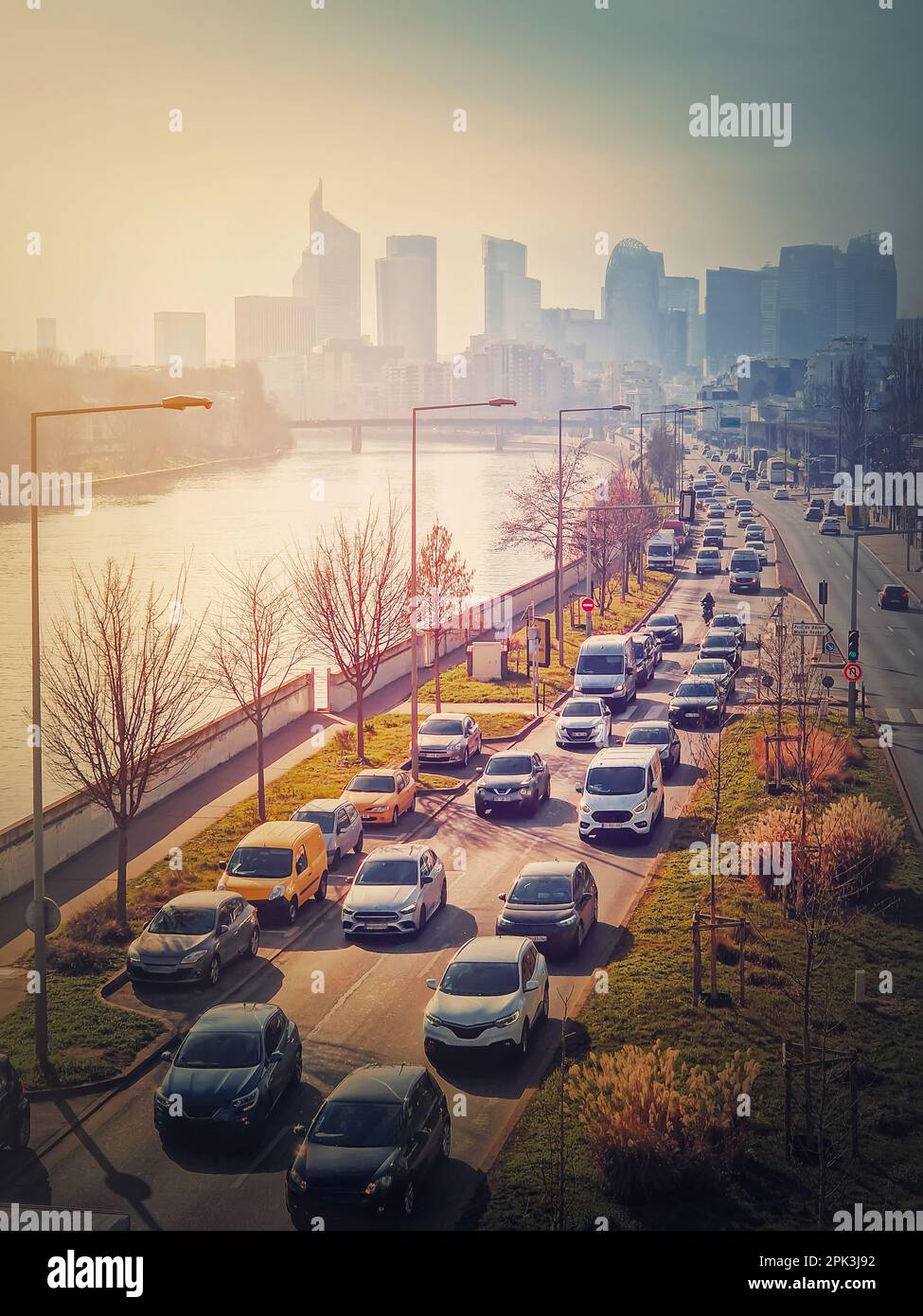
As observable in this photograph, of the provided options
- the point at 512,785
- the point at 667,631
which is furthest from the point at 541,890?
the point at 667,631

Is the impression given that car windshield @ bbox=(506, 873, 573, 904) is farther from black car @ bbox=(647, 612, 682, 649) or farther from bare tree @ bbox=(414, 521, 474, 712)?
black car @ bbox=(647, 612, 682, 649)

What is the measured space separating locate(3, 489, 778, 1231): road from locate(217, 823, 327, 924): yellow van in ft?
1.56

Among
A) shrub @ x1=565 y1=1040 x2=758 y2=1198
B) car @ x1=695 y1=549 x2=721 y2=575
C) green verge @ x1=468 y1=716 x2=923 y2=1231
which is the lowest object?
green verge @ x1=468 y1=716 x2=923 y2=1231

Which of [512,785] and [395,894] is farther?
[512,785]

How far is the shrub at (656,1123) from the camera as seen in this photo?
14766mm

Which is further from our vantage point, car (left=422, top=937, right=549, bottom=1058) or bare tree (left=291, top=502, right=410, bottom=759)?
bare tree (left=291, top=502, right=410, bottom=759)

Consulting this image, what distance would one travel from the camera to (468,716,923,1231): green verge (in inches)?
566

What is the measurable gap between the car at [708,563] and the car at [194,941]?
62.0m

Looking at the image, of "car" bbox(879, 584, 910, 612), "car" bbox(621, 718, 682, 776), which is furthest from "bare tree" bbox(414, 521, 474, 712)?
"car" bbox(879, 584, 910, 612)

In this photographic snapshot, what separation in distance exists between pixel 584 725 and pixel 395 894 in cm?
1526

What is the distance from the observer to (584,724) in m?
38.8

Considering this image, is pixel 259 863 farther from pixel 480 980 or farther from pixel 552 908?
pixel 480 980
